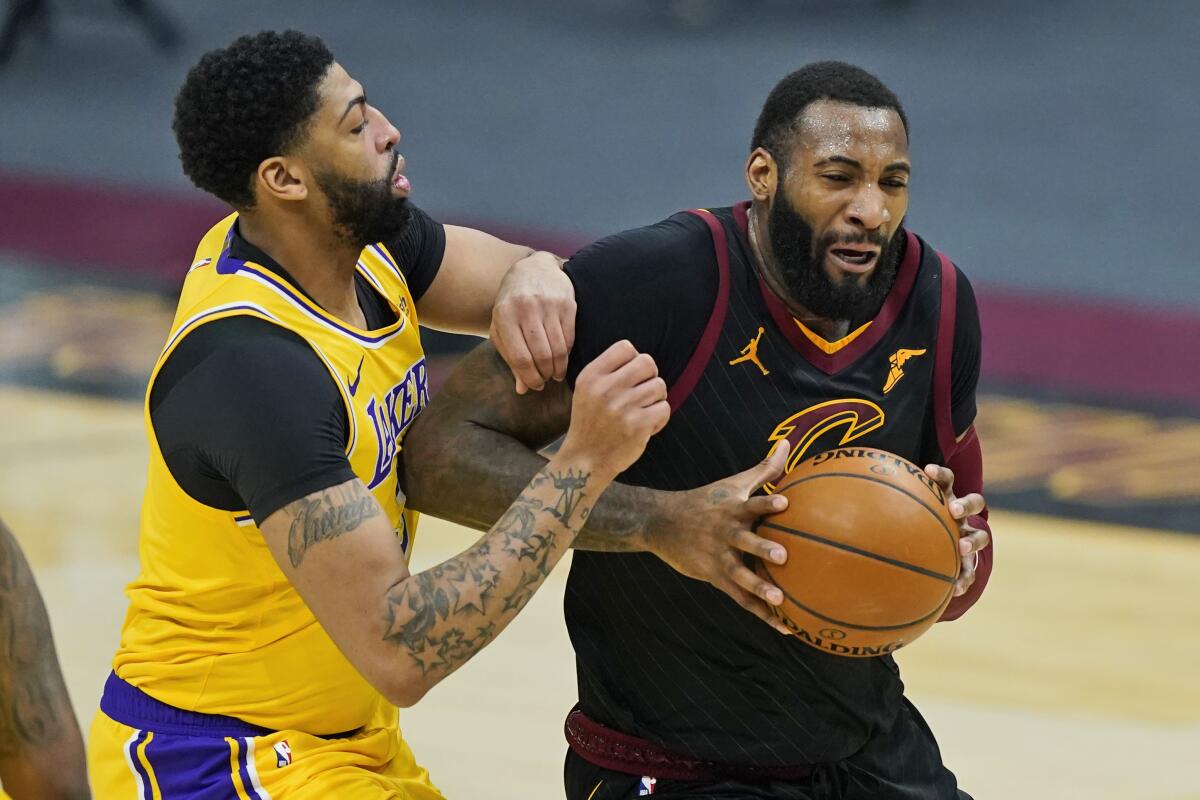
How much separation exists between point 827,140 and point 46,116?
973 centimetres

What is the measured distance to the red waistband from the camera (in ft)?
10.9

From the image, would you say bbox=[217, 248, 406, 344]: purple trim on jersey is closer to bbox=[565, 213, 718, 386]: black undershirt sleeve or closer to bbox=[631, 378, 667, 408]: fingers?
bbox=[565, 213, 718, 386]: black undershirt sleeve

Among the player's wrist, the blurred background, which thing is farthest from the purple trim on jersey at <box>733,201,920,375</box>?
the blurred background

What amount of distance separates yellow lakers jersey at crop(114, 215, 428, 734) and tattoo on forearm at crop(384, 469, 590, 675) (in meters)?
0.34

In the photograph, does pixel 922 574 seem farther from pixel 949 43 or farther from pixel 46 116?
pixel 46 116

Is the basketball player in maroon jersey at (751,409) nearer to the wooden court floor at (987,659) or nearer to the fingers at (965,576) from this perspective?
the fingers at (965,576)

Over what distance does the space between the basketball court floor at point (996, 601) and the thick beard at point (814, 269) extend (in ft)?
7.64

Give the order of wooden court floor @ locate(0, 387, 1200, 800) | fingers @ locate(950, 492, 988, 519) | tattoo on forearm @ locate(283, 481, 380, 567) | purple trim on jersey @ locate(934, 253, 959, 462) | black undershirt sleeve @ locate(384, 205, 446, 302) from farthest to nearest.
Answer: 1. wooden court floor @ locate(0, 387, 1200, 800)
2. black undershirt sleeve @ locate(384, 205, 446, 302)
3. purple trim on jersey @ locate(934, 253, 959, 462)
4. fingers @ locate(950, 492, 988, 519)
5. tattoo on forearm @ locate(283, 481, 380, 567)

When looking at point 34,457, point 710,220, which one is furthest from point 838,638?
point 34,457

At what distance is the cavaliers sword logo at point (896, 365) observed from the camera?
11.0ft

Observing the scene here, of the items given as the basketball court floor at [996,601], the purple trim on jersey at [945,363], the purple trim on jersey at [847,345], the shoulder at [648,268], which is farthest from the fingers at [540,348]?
the basketball court floor at [996,601]

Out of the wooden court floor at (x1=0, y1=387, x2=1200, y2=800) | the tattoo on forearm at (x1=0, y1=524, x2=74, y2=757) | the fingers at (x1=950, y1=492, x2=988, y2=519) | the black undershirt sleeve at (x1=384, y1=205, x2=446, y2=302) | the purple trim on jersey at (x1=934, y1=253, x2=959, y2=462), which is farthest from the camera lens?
the wooden court floor at (x1=0, y1=387, x2=1200, y2=800)

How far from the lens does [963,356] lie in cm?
345

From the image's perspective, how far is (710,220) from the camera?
3.38m
